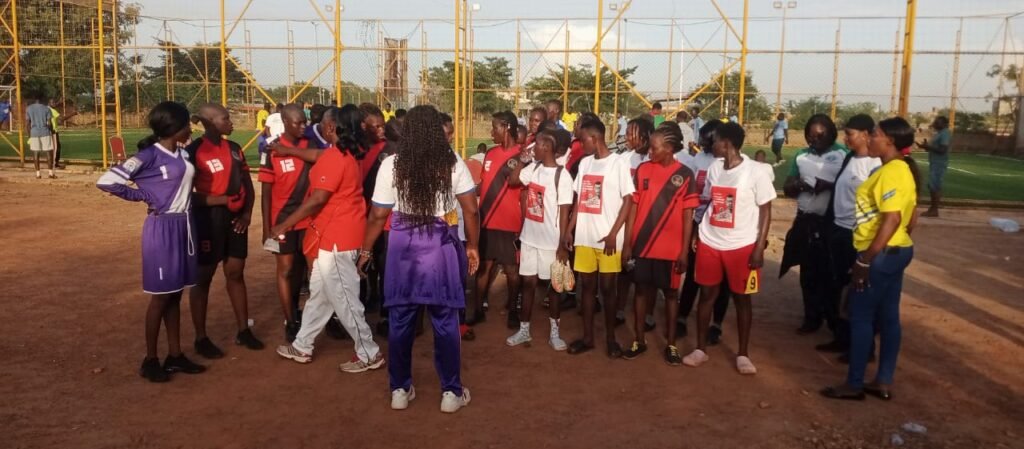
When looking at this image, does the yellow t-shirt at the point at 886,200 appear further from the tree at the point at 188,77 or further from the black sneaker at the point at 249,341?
the tree at the point at 188,77

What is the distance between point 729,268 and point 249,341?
3.71 meters

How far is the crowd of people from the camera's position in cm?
463

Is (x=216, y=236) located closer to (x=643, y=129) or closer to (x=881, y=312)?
(x=643, y=129)

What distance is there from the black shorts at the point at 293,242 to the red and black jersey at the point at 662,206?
2603mm

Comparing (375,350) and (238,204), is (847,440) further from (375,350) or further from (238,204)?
(238,204)

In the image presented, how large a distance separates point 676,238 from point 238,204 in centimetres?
329

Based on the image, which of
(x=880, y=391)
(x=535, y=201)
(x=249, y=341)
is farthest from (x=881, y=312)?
(x=249, y=341)

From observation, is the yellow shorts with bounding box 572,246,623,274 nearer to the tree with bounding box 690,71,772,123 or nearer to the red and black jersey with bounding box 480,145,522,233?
the red and black jersey with bounding box 480,145,522,233

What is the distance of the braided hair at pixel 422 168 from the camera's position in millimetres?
4477

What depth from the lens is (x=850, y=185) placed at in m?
5.93

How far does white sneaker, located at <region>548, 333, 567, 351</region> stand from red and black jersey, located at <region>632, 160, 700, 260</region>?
3.30ft

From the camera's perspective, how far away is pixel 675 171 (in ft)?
18.3

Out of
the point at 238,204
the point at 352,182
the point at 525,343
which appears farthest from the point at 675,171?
the point at 238,204

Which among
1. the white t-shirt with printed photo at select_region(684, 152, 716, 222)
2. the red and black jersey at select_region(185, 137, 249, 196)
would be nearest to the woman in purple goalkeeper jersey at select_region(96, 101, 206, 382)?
the red and black jersey at select_region(185, 137, 249, 196)
